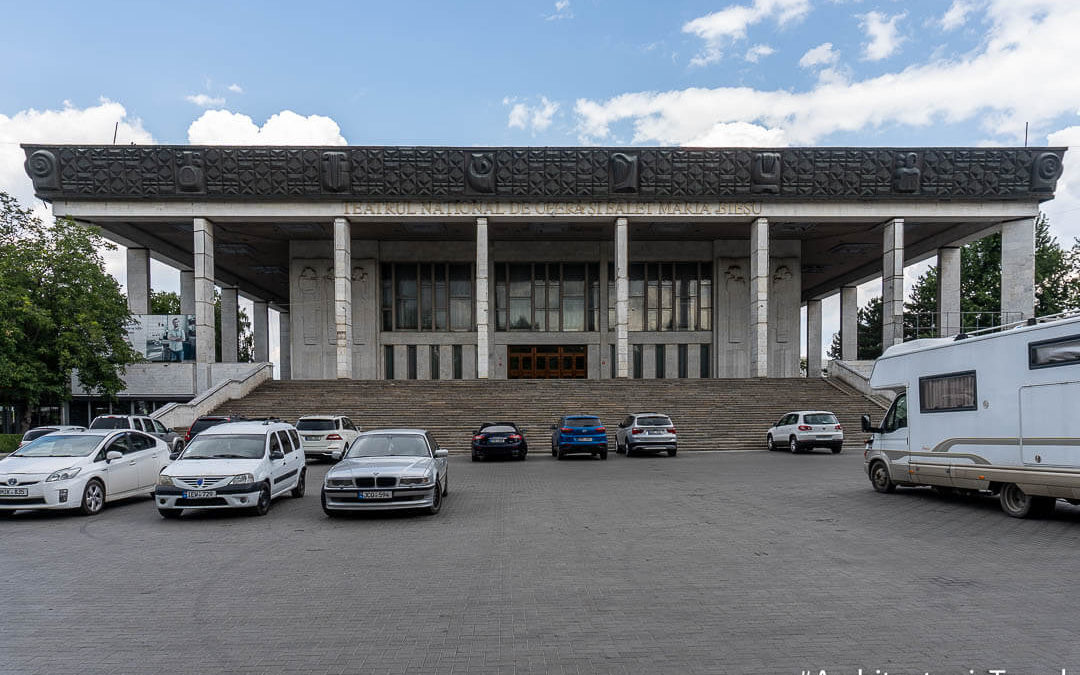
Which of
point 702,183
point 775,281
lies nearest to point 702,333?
point 775,281

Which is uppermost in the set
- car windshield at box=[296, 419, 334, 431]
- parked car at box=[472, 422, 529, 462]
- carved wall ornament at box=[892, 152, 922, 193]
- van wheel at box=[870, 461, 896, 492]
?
carved wall ornament at box=[892, 152, 922, 193]

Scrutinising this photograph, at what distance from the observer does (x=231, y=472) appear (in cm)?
1094

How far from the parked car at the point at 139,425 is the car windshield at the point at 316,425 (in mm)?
4399

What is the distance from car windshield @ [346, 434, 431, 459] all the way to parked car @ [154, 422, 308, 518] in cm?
151

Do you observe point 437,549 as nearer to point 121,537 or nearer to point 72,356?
point 121,537

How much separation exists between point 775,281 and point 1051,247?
2176 cm

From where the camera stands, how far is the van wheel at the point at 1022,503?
1048 cm

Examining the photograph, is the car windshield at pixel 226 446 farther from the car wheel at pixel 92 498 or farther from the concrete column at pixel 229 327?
the concrete column at pixel 229 327

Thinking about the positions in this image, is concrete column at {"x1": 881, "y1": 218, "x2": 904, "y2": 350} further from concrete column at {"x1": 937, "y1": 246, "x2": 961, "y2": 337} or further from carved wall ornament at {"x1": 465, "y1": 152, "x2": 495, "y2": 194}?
carved wall ornament at {"x1": 465, "y1": 152, "x2": 495, "y2": 194}

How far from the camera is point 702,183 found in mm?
38656

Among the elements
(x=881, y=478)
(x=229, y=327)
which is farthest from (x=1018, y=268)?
(x=229, y=327)

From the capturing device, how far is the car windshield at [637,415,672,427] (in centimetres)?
2284

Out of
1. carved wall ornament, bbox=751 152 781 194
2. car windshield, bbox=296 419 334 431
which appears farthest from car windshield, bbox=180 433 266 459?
carved wall ornament, bbox=751 152 781 194

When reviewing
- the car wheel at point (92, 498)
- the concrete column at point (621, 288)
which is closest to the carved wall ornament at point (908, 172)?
the concrete column at point (621, 288)
